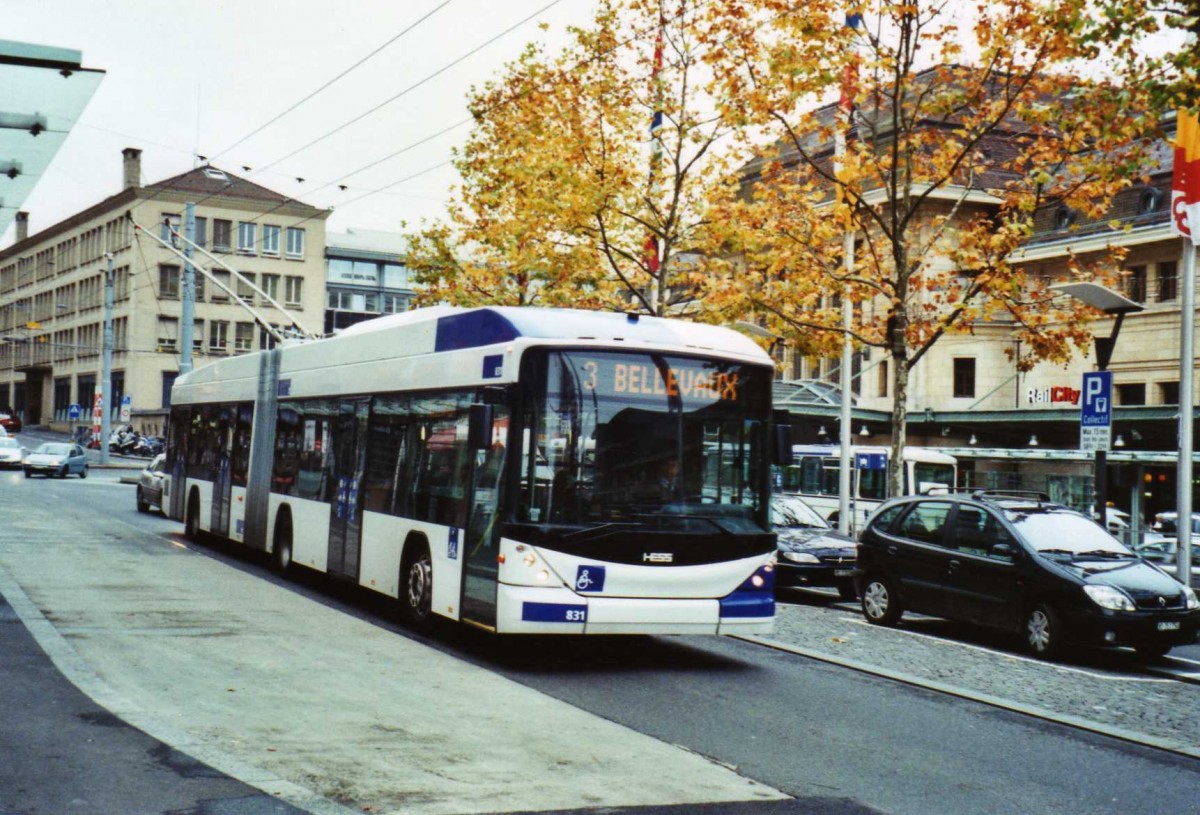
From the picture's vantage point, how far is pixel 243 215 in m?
90.9

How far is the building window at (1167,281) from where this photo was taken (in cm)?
4347

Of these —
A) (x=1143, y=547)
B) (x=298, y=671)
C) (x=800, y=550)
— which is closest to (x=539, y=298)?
(x=800, y=550)

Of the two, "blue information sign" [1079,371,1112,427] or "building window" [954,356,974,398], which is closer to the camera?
"blue information sign" [1079,371,1112,427]

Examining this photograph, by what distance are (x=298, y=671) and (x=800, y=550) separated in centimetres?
1030

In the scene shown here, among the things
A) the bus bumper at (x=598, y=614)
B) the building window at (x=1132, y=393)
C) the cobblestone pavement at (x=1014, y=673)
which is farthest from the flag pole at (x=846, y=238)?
the building window at (x=1132, y=393)

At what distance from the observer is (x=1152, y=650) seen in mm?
13773

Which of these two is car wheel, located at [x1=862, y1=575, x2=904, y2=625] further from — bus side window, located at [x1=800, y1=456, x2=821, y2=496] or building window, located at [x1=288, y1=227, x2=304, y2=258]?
building window, located at [x1=288, y1=227, x2=304, y2=258]

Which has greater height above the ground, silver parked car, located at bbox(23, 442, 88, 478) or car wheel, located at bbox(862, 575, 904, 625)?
silver parked car, located at bbox(23, 442, 88, 478)

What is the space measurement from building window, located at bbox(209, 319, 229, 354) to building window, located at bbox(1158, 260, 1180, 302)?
205 ft

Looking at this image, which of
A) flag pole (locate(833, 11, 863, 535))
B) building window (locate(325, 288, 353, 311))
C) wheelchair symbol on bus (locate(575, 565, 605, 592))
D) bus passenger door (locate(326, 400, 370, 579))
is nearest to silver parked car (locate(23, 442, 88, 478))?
flag pole (locate(833, 11, 863, 535))

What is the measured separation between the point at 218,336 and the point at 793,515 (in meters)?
74.8

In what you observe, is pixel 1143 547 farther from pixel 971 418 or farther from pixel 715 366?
A: pixel 971 418

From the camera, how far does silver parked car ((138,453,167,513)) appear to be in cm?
3075

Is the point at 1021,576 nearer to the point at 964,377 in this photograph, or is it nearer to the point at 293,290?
the point at 964,377
